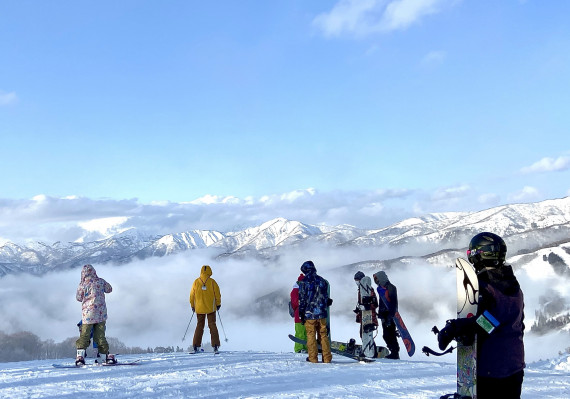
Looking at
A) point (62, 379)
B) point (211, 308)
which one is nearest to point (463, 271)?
point (62, 379)

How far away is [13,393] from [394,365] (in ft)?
23.3

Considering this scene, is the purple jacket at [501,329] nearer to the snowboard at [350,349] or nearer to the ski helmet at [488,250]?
the ski helmet at [488,250]

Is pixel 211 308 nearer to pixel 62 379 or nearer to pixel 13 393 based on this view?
pixel 62 379

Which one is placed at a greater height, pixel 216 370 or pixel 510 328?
pixel 510 328

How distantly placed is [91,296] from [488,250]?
9375 millimetres

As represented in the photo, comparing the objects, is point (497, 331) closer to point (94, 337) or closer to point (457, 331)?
point (457, 331)

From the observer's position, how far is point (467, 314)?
443cm

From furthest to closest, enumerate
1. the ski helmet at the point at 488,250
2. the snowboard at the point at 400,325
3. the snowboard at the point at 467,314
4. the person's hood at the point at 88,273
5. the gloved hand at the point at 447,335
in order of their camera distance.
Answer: the snowboard at the point at 400,325 → the person's hood at the point at 88,273 → the ski helmet at the point at 488,250 → the snowboard at the point at 467,314 → the gloved hand at the point at 447,335

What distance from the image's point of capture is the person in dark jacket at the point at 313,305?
10.8m

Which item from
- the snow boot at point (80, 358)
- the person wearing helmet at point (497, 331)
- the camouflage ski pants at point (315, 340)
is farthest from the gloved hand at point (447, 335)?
the snow boot at point (80, 358)

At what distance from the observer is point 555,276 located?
197 m

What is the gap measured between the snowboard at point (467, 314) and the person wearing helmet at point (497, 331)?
4cm

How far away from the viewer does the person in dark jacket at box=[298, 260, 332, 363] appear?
424 inches

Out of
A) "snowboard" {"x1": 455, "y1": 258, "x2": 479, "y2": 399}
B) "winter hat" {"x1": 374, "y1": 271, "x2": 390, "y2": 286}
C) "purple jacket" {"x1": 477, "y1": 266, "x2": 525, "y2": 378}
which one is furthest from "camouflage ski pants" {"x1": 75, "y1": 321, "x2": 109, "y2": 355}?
"purple jacket" {"x1": 477, "y1": 266, "x2": 525, "y2": 378}
